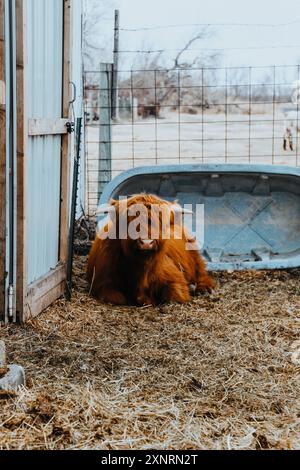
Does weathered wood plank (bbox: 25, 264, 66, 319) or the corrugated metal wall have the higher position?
the corrugated metal wall

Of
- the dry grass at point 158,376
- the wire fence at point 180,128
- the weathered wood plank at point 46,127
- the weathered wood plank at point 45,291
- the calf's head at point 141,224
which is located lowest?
the dry grass at point 158,376

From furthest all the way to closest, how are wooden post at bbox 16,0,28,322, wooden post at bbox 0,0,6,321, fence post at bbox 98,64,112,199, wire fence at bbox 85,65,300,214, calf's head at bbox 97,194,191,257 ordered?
wire fence at bbox 85,65,300,214 → fence post at bbox 98,64,112,199 → calf's head at bbox 97,194,191,257 → wooden post at bbox 16,0,28,322 → wooden post at bbox 0,0,6,321

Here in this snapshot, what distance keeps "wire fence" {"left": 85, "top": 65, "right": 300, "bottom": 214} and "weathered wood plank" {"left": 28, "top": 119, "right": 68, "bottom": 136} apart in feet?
9.53

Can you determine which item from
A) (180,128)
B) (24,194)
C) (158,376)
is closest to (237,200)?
(24,194)

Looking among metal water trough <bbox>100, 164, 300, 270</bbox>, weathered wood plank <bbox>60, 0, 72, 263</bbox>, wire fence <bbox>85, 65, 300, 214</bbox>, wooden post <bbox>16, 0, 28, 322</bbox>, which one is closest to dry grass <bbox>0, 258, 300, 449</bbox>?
wooden post <bbox>16, 0, 28, 322</bbox>

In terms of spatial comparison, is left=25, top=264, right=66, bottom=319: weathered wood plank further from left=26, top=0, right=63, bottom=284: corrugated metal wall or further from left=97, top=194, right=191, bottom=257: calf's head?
left=97, top=194, right=191, bottom=257: calf's head

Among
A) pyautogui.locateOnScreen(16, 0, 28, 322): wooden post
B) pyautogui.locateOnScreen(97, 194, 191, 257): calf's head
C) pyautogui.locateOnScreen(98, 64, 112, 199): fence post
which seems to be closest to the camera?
pyautogui.locateOnScreen(16, 0, 28, 322): wooden post

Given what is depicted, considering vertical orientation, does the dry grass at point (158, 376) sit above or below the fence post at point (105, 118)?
below

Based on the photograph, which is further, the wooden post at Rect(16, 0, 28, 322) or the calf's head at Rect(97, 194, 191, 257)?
the calf's head at Rect(97, 194, 191, 257)

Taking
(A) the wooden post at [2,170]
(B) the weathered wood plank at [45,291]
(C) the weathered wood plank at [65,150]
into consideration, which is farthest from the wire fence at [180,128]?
(A) the wooden post at [2,170]

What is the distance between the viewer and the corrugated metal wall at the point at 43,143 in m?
4.84

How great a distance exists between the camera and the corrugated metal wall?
484cm

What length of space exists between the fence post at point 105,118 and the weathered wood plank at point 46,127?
2.85 metres

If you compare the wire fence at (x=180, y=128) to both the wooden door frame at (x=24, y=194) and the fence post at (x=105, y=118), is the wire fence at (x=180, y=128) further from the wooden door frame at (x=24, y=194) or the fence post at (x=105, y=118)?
the wooden door frame at (x=24, y=194)
